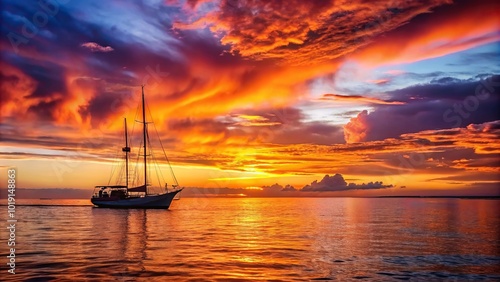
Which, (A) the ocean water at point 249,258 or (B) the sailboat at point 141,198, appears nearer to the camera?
(A) the ocean water at point 249,258

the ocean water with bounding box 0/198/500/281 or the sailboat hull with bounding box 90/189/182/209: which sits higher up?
the sailboat hull with bounding box 90/189/182/209

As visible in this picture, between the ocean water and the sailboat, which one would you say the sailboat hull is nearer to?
the sailboat

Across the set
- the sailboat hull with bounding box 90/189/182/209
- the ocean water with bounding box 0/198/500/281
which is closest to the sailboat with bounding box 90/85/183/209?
the sailboat hull with bounding box 90/189/182/209

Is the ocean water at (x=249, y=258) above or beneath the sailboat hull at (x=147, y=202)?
beneath

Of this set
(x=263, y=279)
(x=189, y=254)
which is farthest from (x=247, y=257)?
(x=263, y=279)

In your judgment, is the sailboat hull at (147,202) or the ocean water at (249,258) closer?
the ocean water at (249,258)

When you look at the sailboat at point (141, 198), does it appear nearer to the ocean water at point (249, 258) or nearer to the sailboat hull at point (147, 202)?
the sailboat hull at point (147, 202)

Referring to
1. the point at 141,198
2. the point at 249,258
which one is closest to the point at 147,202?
the point at 141,198

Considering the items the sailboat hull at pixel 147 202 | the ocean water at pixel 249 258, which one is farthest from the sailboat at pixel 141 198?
the ocean water at pixel 249 258

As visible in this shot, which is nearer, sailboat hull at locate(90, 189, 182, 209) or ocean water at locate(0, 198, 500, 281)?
ocean water at locate(0, 198, 500, 281)

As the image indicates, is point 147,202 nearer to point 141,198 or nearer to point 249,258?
point 141,198

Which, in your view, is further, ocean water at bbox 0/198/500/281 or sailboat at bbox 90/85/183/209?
sailboat at bbox 90/85/183/209

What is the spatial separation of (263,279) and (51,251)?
2115 cm

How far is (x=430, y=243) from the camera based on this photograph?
146ft
